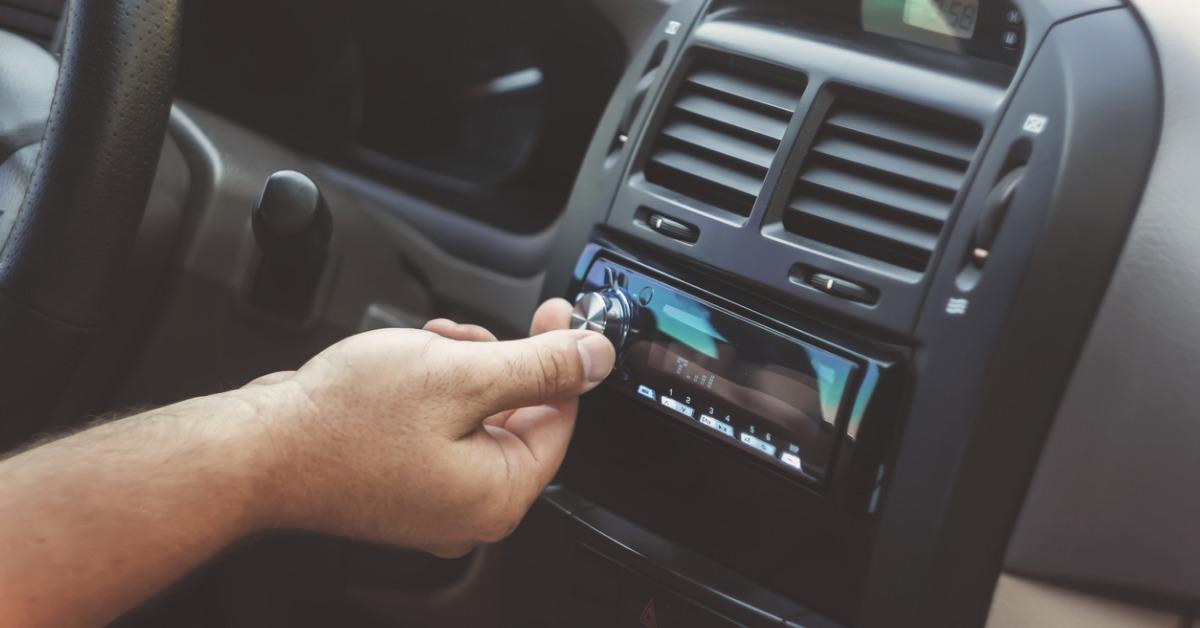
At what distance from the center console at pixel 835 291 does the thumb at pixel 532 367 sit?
0.12 m

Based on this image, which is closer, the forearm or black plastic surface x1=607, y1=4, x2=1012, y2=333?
the forearm

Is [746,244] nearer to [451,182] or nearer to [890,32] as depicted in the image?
[890,32]

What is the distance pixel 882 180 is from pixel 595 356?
30cm

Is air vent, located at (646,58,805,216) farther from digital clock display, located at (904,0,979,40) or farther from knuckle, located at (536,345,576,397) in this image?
knuckle, located at (536,345,576,397)

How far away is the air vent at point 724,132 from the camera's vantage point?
108 cm

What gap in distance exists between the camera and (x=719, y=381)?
104 centimetres

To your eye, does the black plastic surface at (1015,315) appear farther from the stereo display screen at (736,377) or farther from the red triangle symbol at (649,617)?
the red triangle symbol at (649,617)

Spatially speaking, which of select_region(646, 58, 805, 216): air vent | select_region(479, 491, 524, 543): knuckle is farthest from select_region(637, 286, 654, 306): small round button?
select_region(479, 491, 524, 543): knuckle

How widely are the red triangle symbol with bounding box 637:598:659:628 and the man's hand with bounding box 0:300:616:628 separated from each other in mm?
240

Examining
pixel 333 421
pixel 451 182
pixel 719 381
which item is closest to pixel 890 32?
pixel 719 381

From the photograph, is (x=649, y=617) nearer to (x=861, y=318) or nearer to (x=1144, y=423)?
(x=861, y=318)

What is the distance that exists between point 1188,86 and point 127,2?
2.74 feet

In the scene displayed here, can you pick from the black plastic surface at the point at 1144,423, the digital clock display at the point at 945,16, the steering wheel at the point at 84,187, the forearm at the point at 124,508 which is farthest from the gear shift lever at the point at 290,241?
the black plastic surface at the point at 1144,423

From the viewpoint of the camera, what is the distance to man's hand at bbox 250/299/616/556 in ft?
2.90
